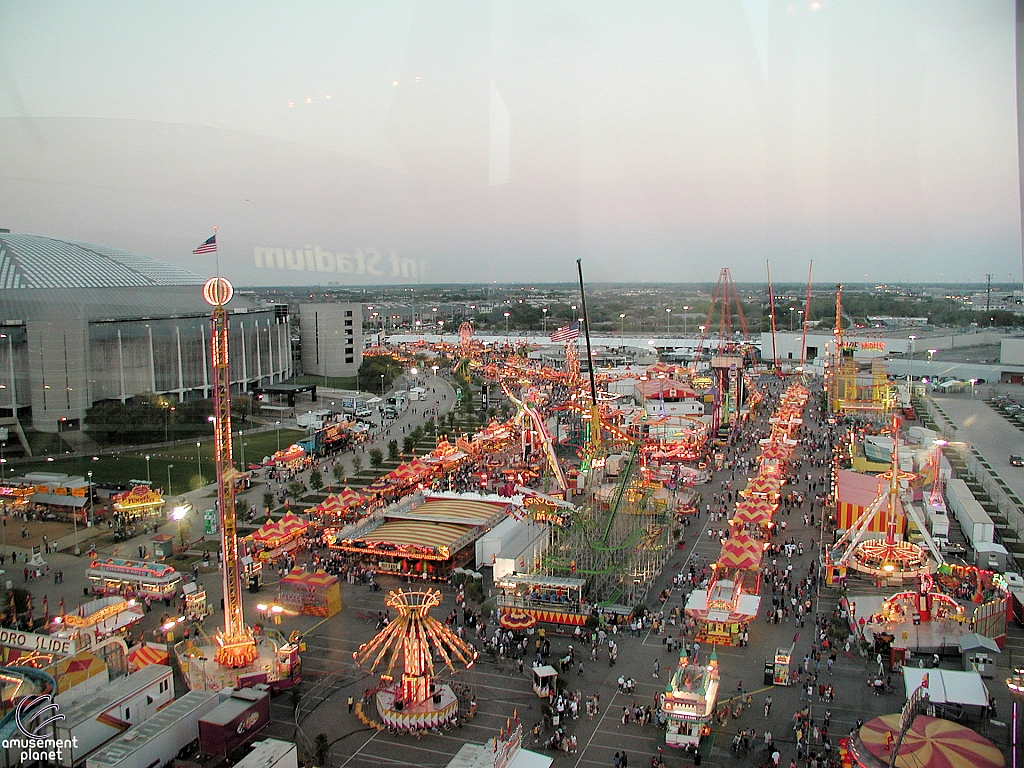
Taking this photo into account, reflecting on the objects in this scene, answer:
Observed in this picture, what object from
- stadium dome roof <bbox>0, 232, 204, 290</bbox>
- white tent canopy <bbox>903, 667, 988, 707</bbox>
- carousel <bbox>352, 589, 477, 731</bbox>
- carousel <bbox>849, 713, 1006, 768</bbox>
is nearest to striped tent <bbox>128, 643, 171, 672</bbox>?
carousel <bbox>352, 589, 477, 731</bbox>

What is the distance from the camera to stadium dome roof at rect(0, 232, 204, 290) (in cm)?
2108

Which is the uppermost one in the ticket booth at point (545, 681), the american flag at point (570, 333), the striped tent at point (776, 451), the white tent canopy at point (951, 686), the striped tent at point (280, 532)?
the american flag at point (570, 333)

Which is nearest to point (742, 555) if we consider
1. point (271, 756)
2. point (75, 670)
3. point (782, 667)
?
point (782, 667)

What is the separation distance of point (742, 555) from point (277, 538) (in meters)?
7.34

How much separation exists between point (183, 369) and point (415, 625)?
62.3 feet

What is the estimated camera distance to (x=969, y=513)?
13766 mm

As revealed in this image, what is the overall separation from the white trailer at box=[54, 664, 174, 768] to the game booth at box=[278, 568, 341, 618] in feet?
8.65

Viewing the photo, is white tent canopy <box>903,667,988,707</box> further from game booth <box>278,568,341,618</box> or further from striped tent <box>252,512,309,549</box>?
striped tent <box>252,512,309,549</box>

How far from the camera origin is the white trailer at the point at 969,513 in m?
12.8

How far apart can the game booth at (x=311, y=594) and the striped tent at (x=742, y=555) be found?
18.0ft

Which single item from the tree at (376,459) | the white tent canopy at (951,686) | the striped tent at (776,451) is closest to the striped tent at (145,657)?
the white tent canopy at (951,686)

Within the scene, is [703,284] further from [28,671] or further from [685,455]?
[28,671]

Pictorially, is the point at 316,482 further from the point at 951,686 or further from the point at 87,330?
the point at 951,686

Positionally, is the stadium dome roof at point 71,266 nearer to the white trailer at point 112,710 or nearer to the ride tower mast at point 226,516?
the ride tower mast at point 226,516
